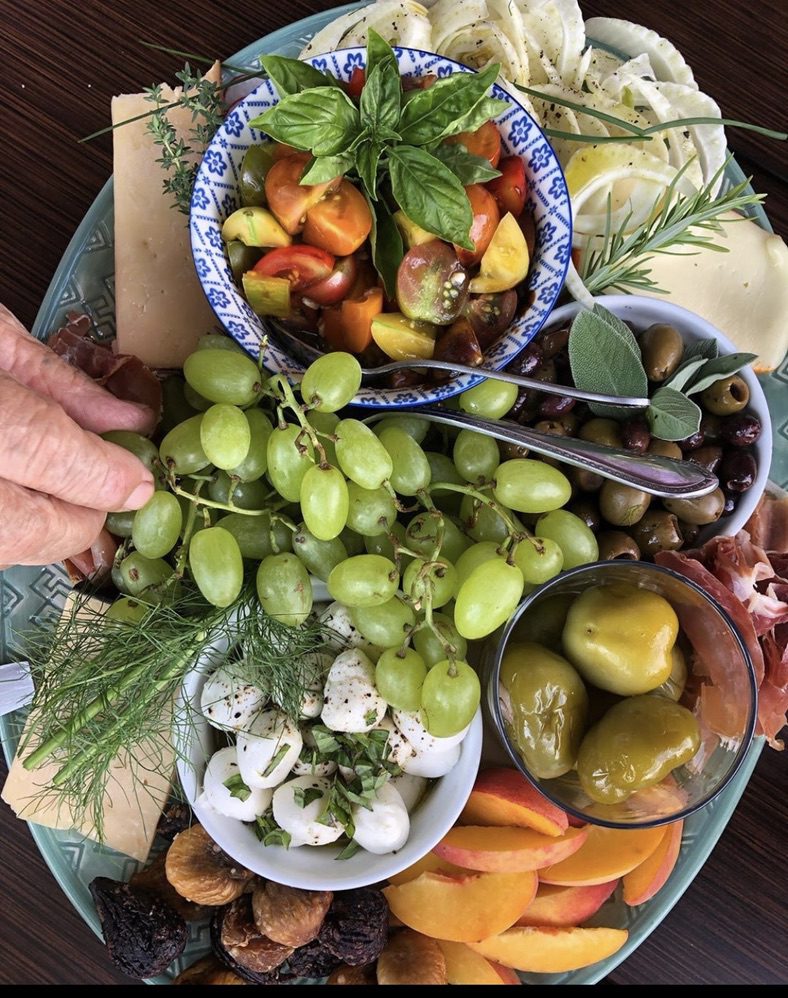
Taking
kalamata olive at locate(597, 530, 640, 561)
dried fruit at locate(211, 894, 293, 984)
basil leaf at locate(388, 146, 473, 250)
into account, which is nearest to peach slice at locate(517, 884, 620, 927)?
dried fruit at locate(211, 894, 293, 984)

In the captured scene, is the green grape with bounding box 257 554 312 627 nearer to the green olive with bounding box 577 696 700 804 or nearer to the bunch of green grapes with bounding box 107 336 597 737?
the bunch of green grapes with bounding box 107 336 597 737

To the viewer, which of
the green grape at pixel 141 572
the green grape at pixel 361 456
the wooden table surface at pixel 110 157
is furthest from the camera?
the wooden table surface at pixel 110 157

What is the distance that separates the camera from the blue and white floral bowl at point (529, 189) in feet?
2.47

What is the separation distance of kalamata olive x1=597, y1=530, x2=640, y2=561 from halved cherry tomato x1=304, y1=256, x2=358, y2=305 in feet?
1.26

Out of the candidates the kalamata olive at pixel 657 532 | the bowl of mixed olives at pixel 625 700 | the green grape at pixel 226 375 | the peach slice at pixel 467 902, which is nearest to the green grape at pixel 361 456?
the green grape at pixel 226 375

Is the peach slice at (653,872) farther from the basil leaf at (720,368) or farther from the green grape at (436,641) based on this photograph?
the basil leaf at (720,368)

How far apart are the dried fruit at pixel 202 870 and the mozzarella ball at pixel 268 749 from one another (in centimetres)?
13

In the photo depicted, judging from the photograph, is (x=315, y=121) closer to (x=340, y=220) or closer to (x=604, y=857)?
(x=340, y=220)

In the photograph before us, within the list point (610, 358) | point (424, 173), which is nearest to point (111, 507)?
point (424, 173)

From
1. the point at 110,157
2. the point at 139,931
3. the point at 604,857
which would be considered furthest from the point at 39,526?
the point at 604,857

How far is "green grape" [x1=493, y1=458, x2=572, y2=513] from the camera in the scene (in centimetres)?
76

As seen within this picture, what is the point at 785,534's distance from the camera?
0.92 meters

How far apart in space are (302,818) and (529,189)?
26.8 inches
